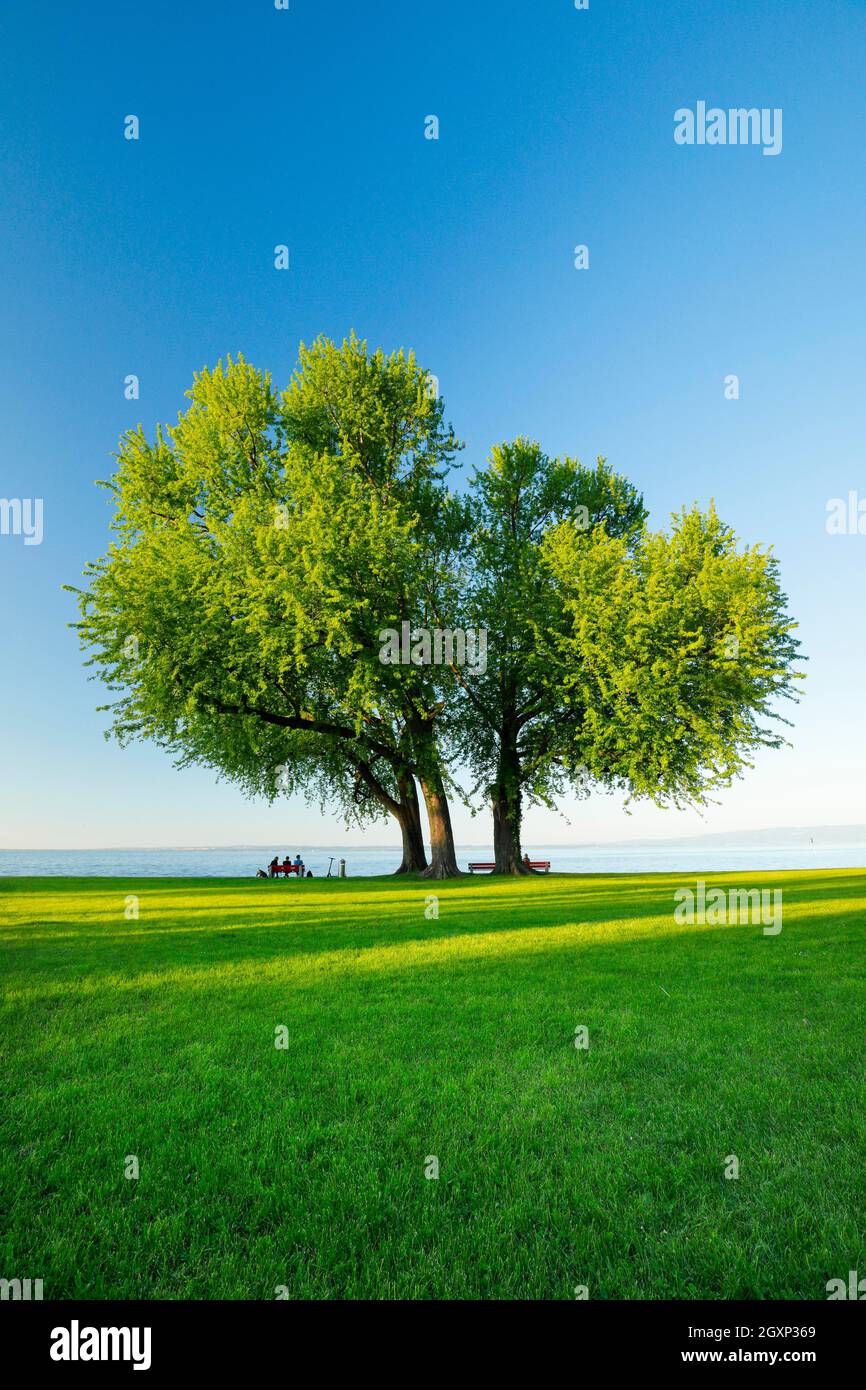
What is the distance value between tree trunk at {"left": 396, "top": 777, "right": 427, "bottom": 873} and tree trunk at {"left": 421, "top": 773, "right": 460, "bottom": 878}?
1.64m

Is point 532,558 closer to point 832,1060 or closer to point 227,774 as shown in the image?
point 227,774

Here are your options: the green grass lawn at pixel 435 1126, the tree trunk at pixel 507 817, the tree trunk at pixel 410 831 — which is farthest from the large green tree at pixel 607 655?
the green grass lawn at pixel 435 1126

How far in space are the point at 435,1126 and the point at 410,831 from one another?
1120 inches

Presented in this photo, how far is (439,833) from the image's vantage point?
30.3 metres

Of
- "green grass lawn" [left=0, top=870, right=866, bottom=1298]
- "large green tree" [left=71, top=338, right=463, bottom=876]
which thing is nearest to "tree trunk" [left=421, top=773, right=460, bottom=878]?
"large green tree" [left=71, top=338, right=463, bottom=876]

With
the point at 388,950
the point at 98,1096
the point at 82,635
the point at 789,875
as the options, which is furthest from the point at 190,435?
the point at 789,875

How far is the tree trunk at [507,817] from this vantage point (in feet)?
101

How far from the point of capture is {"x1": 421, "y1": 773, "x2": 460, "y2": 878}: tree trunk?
1169 inches

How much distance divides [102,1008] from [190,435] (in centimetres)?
2779

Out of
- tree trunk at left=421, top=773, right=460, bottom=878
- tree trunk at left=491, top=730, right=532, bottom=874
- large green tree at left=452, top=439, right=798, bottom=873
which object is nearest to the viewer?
large green tree at left=452, top=439, right=798, bottom=873

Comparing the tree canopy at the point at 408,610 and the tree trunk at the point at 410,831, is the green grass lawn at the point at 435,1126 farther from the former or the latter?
the tree trunk at the point at 410,831

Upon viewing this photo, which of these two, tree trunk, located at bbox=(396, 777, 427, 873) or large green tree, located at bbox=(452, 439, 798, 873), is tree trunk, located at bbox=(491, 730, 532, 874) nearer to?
large green tree, located at bbox=(452, 439, 798, 873)

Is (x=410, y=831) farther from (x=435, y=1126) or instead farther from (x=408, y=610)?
(x=435, y=1126)

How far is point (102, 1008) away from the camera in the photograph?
7.64 metres
